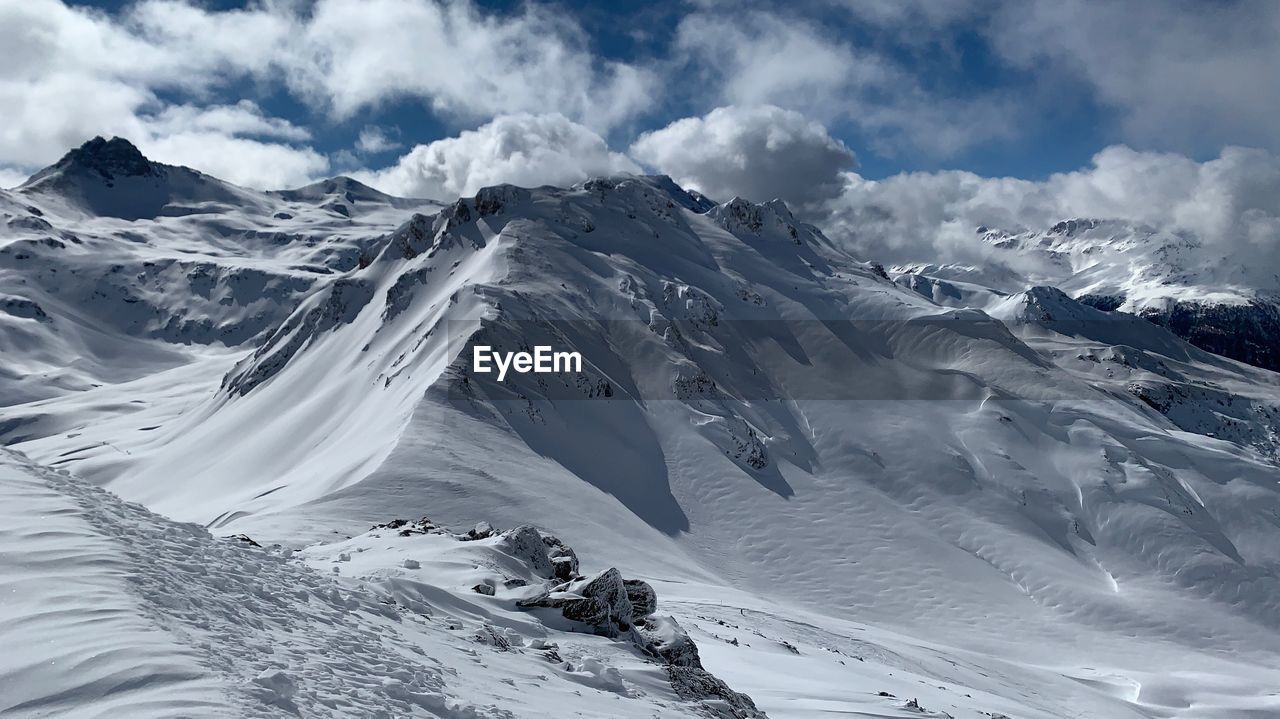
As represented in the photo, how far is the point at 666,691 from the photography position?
1438 cm

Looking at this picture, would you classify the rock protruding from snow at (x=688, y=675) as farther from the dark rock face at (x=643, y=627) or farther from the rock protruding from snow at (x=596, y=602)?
the rock protruding from snow at (x=596, y=602)

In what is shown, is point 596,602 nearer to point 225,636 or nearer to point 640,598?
point 640,598

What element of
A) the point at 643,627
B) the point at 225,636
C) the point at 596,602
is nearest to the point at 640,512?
the point at 643,627

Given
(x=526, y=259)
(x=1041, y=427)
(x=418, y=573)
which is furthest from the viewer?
(x=526, y=259)

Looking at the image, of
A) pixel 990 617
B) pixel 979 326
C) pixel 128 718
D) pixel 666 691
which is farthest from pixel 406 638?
pixel 979 326

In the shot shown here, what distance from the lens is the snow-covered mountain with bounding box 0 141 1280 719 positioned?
11750mm

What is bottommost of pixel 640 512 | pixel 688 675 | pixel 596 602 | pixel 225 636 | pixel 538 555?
pixel 640 512

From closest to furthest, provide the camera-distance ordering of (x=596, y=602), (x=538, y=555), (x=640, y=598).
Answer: (x=596, y=602) → (x=640, y=598) → (x=538, y=555)

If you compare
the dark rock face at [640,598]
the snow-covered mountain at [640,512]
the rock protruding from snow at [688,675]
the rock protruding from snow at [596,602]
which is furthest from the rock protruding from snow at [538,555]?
the rock protruding from snow at [688,675]

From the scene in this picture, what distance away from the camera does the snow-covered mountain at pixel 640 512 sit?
11750 mm

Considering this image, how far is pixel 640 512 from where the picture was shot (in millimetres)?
58062

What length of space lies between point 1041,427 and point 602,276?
149 feet

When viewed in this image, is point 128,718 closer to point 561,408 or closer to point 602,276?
point 561,408

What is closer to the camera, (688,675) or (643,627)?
(688,675)
